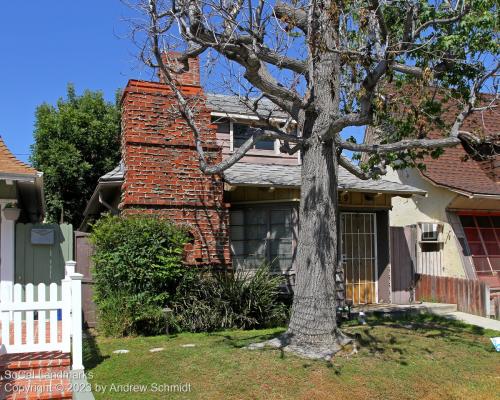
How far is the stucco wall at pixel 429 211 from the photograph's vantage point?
47.9 feet

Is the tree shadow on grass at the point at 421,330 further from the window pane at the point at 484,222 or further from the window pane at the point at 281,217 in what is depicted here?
the window pane at the point at 484,222

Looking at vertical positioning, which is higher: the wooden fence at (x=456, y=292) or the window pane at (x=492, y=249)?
the window pane at (x=492, y=249)

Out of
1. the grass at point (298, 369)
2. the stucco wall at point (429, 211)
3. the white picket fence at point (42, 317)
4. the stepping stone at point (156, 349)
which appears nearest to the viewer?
the grass at point (298, 369)

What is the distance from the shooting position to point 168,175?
36.0 ft

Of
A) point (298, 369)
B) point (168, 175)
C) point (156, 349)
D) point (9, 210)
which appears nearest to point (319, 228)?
point (298, 369)

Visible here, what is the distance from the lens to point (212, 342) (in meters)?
8.52

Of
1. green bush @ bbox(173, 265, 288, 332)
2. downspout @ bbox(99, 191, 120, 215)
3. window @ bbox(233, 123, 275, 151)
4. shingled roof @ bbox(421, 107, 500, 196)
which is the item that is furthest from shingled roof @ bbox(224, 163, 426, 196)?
downspout @ bbox(99, 191, 120, 215)

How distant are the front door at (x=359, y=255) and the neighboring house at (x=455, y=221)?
147 centimetres

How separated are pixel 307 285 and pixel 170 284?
3.09 metres

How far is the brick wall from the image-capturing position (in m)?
10.8

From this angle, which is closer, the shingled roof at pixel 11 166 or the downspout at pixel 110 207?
the shingled roof at pixel 11 166

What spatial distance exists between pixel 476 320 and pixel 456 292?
1.40m

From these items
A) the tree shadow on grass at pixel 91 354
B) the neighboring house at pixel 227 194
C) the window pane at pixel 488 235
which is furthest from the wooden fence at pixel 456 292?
the tree shadow on grass at pixel 91 354

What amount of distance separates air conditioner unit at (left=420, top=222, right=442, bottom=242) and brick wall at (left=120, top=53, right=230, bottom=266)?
5.99 metres
